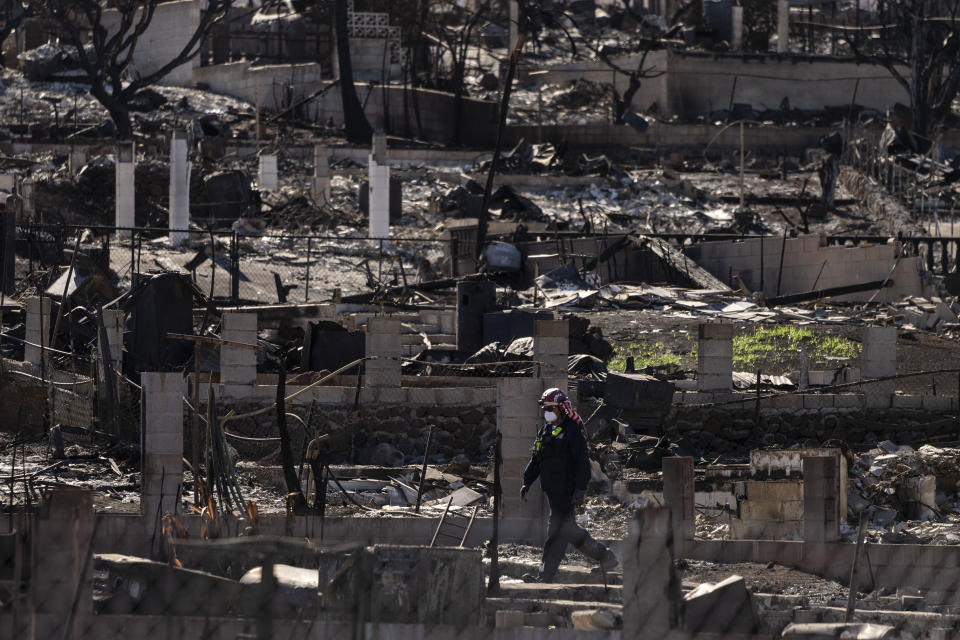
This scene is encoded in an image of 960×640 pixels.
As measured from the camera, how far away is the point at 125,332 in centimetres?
2009

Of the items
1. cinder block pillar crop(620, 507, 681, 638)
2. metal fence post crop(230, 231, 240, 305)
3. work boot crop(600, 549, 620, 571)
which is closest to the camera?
cinder block pillar crop(620, 507, 681, 638)

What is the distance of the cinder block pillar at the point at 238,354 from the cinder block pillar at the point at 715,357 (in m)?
4.81

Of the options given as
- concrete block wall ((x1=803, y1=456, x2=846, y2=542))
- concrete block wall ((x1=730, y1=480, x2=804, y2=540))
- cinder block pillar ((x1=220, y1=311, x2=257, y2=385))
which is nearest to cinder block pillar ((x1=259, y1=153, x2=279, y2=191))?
cinder block pillar ((x1=220, y1=311, x2=257, y2=385))

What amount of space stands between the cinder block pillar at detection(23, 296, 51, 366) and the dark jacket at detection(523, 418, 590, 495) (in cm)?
1003

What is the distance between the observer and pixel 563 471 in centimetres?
1141

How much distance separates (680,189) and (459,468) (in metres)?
17.9

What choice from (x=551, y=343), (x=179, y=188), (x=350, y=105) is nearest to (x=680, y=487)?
(x=551, y=343)

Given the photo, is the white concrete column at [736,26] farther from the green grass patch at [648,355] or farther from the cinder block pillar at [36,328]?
the cinder block pillar at [36,328]

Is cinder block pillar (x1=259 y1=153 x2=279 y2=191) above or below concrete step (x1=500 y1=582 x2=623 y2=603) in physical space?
above

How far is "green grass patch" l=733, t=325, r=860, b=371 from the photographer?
75.0ft

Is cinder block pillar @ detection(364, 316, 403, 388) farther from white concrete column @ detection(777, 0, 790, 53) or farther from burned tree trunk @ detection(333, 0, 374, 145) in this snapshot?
white concrete column @ detection(777, 0, 790, 53)

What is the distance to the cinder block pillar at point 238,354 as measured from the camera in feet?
62.4

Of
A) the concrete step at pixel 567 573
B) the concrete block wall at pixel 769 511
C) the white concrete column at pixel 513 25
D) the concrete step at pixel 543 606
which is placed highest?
the white concrete column at pixel 513 25

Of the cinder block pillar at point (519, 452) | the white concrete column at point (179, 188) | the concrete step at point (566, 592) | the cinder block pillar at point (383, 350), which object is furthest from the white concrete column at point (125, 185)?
the concrete step at point (566, 592)
